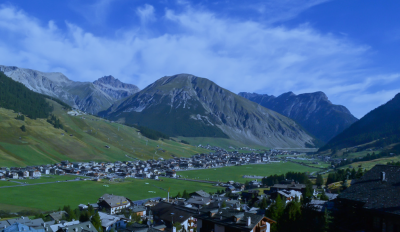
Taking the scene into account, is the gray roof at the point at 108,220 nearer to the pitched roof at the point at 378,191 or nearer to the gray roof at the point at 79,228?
the gray roof at the point at 79,228

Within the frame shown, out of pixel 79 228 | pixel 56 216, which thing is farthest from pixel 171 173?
pixel 79 228

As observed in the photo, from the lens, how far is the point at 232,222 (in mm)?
28047

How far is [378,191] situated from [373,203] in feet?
5.83

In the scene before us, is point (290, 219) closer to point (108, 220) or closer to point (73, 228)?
point (73, 228)

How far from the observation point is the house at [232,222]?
27281 millimetres

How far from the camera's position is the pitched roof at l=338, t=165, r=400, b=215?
22.6 m

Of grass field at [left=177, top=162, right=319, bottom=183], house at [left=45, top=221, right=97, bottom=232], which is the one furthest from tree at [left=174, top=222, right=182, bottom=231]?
grass field at [left=177, top=162, right=319, bottom=183]

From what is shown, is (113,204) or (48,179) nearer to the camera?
(113,204)

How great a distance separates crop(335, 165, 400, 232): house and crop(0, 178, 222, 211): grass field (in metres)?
69.5

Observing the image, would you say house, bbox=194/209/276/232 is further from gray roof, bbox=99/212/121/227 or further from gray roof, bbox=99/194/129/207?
gray roof, bbox=99/194/129/207

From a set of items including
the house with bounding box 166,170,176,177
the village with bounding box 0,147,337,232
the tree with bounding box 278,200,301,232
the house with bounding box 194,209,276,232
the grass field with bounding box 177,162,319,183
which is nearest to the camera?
the tree with bounding box 278,200,301,232

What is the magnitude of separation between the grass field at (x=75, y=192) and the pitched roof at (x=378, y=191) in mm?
70265

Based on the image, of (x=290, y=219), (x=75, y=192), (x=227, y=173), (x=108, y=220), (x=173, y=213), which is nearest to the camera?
(x=290, y=219)

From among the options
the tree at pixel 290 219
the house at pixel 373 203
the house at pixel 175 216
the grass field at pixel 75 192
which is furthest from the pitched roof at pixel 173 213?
the grass field at pixel 75 192
